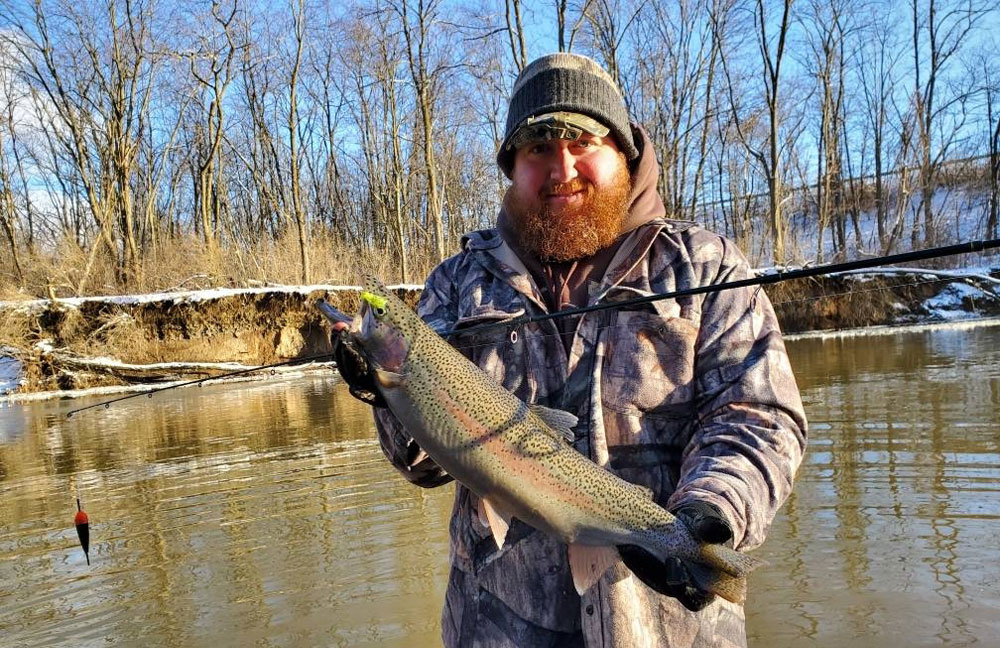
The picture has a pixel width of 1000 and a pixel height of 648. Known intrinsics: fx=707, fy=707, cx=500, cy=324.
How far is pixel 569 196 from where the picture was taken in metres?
2.48

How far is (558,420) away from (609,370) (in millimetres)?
247

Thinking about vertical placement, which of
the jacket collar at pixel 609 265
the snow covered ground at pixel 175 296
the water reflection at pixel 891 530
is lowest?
the water reflection at pixel 891 530

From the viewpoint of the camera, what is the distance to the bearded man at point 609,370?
1997 millimetres

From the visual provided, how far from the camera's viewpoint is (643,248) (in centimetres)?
235

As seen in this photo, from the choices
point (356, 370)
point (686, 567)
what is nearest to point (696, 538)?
point (686, 567)

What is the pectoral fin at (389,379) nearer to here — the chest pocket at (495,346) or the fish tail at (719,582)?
the chest pocket at (495,346)

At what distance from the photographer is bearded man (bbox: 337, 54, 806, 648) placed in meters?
2.00

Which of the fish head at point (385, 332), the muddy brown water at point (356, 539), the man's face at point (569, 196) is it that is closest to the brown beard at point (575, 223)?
the man's face at point (569, 196)

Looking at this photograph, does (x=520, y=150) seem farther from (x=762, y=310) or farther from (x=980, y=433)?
(x=980, y=433)

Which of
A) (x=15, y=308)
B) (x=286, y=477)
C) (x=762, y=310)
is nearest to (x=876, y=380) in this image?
(x=286, y=477)

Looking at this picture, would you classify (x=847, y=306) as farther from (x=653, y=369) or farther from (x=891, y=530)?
(x=653, y=369)

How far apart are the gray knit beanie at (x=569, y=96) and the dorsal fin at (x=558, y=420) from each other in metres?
1.07

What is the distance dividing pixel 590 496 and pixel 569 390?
0.40 m

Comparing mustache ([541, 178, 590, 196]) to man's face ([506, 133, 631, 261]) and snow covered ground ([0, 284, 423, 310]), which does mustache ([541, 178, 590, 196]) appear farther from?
snow covered ground ([0, 284, 423, 310])
